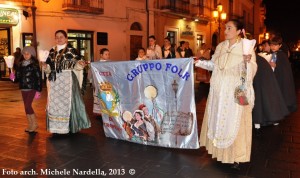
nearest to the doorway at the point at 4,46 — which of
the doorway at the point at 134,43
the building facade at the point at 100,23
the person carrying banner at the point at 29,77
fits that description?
the building facade at the point at 100,23

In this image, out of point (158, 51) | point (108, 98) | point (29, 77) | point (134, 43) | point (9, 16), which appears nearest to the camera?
point (108, 98)

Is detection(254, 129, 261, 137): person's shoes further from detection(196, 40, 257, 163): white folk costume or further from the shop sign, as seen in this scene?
the shop sign

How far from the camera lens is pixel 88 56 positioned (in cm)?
1895

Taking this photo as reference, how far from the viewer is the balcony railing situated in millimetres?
22203

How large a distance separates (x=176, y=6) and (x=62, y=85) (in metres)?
19.0

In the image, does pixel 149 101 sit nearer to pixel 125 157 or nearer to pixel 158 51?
pixel 125 157

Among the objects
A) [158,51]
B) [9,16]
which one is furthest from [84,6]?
[158,51]

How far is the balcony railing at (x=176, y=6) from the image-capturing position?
72.8 feet

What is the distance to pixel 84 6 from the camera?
18031 mm

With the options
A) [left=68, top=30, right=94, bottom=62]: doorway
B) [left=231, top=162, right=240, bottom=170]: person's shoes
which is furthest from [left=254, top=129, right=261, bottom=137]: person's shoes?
[left=68, top=30, right=94, bottom=62]: doorway

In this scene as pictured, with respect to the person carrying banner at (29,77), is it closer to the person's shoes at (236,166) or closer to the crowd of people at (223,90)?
the crowd of people at (223,90)

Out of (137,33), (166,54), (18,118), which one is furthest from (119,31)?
(18,118)

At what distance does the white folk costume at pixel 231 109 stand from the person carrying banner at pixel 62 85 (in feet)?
8.52

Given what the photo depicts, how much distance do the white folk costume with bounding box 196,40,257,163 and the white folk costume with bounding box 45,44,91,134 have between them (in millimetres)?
2654
